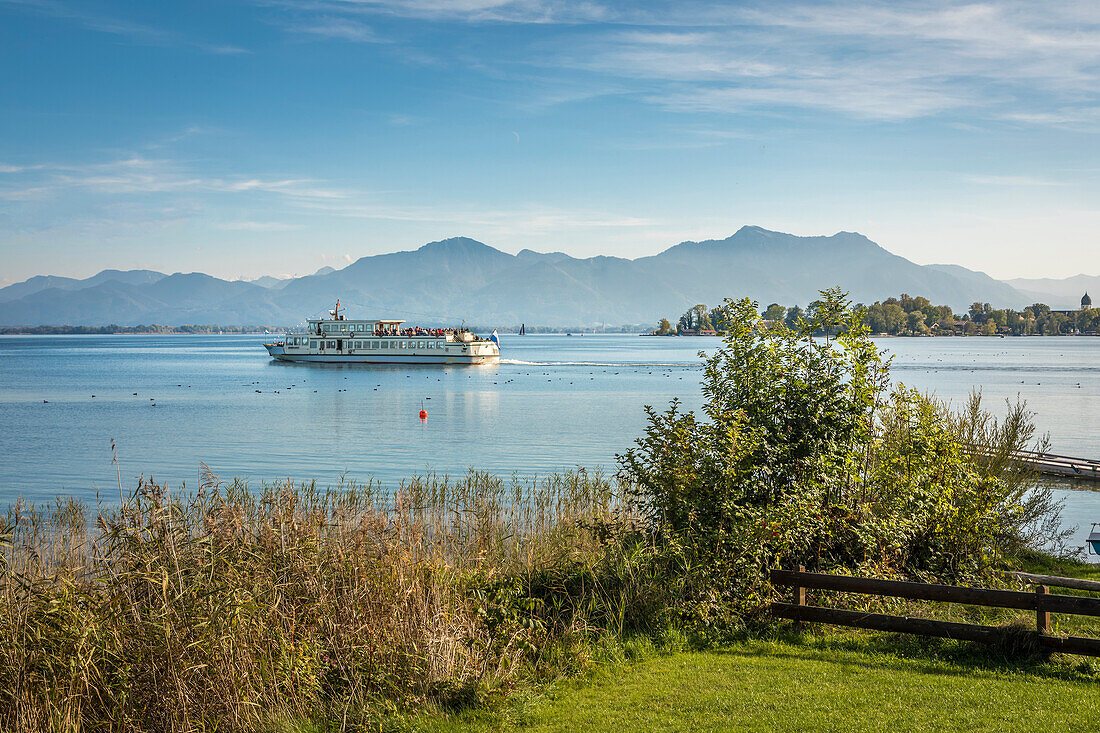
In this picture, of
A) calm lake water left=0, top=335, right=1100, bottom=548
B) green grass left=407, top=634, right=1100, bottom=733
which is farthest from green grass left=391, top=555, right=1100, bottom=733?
calm lake water left=0, top=335, right=1100, bottom=548

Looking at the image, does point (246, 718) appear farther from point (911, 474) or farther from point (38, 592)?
point (911, 474)

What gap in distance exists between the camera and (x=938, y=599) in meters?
9.56

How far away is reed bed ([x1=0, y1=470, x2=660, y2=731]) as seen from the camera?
7.33 metres

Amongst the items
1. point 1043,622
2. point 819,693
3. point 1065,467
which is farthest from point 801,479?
point 1065,467

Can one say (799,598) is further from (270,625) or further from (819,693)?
(270,625)

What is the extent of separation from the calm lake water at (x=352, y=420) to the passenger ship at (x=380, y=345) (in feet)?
24.5

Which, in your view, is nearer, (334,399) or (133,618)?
(133,618)

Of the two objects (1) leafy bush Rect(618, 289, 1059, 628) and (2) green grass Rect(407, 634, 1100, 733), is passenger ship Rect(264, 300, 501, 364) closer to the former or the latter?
(1) leafy bush Rect(618, 289, 1059, 628)

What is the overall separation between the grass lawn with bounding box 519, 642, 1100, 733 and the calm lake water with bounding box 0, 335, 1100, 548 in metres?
14.4

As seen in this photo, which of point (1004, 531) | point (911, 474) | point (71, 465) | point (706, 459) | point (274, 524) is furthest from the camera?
point (71, 465)

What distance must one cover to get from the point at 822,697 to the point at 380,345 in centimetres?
9885

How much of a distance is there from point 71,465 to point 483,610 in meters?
30.4

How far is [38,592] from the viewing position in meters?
8.00

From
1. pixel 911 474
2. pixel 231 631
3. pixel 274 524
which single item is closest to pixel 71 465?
pixel 274 524
